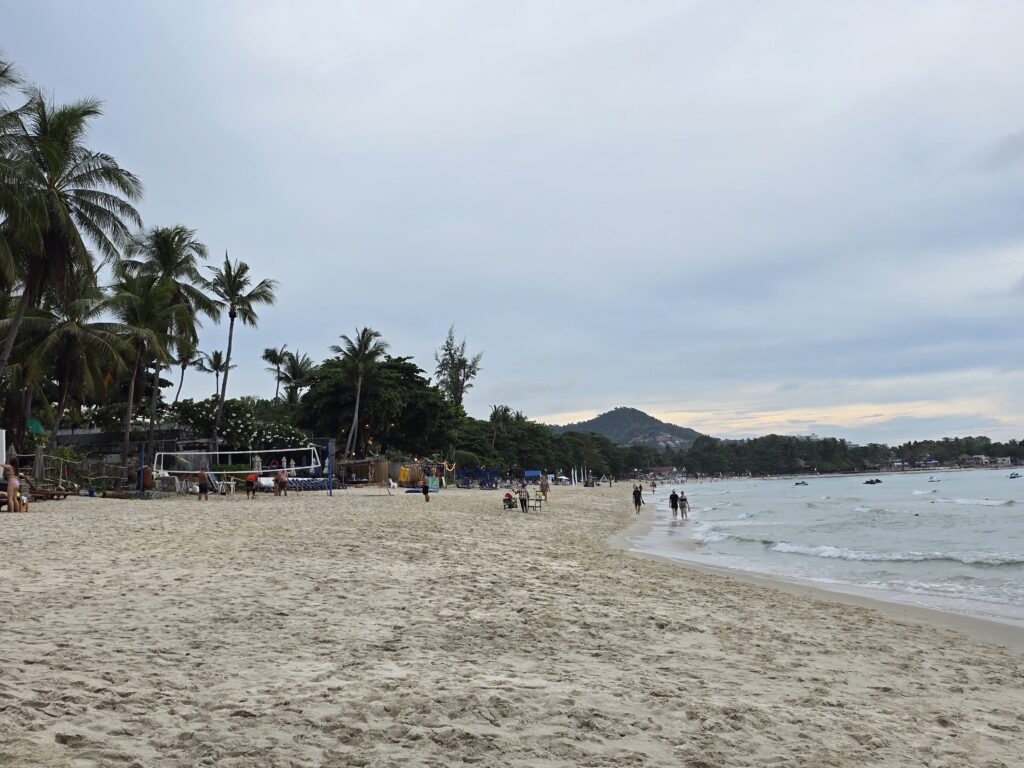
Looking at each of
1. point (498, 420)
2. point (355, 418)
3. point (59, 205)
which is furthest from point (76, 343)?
point (498, 420)

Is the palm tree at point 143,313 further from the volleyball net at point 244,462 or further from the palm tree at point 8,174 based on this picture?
the palm tree at point 8,174

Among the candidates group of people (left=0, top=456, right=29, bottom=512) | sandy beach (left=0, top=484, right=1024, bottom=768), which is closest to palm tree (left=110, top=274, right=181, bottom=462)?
group of people (left=0, top=456, right=29, bottom=512)

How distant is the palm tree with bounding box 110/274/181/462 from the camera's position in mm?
29688

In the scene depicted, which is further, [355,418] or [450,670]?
[355,418]

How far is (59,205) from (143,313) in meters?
10.3

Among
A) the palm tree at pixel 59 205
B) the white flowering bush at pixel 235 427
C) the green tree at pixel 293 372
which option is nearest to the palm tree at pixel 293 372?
the green tree at pixel 293 372

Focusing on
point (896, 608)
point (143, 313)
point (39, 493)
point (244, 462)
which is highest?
point (143, 313)

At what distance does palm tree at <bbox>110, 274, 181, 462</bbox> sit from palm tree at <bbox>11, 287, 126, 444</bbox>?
64cm

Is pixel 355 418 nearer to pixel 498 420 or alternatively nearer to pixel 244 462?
pixel 244 462

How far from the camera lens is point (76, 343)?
28.4 meters

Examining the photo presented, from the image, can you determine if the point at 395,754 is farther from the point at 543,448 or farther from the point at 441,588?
the point at 543,448

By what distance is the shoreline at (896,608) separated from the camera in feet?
26.3

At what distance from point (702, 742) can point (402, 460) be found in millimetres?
49382

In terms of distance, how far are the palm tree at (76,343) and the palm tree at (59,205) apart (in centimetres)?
335
